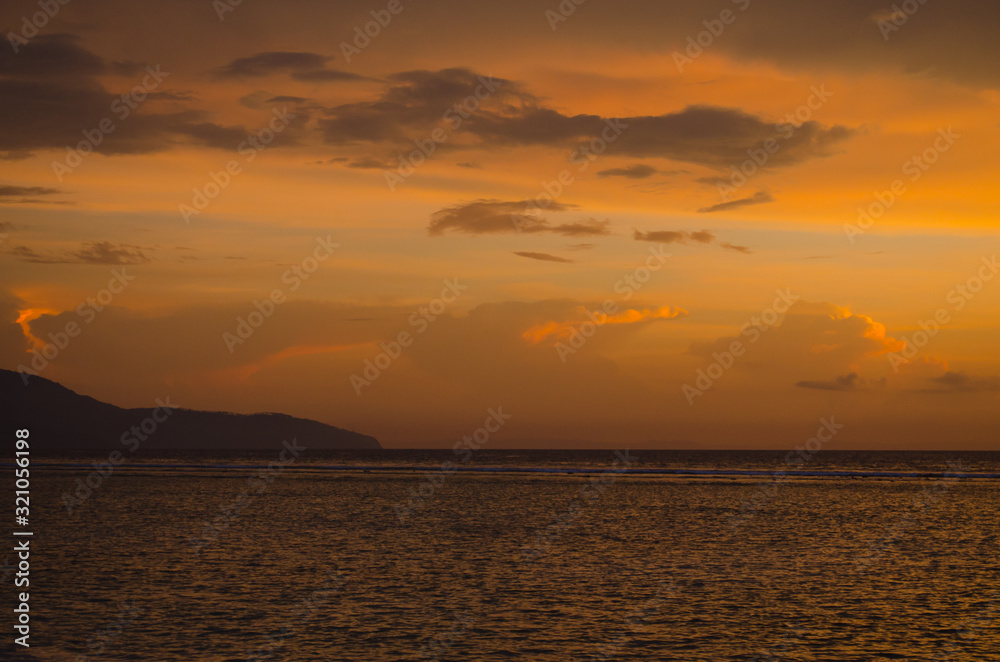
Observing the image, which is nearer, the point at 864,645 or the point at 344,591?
the point at 864,645

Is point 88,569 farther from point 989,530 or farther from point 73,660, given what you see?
point 989,530

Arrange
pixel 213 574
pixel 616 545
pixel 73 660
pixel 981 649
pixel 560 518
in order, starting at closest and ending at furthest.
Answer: pixel 73 660
pixel 981 649
pixel 213 574
pixel 616 545
pixel 560 518

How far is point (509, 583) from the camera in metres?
33.8

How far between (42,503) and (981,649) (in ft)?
232

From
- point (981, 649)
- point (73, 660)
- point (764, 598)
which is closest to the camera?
point (73, 660)

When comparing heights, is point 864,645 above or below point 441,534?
below

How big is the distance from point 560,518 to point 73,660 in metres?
44.4

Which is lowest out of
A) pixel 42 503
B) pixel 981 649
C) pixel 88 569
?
pixel 981 649

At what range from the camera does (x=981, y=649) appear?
23938 millimetres

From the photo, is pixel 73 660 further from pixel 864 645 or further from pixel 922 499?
pixel 922 499

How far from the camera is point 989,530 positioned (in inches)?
2180

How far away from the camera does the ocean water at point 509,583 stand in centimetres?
2416

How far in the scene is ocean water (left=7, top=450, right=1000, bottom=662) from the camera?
2416 cm

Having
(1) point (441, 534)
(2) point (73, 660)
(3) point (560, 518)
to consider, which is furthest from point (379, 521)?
(2) point (73, 660)
